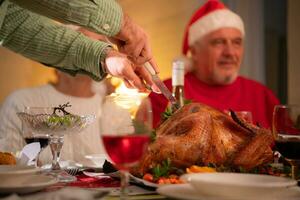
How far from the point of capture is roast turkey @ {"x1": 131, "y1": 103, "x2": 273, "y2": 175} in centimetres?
102

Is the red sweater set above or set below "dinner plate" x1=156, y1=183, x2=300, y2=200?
above

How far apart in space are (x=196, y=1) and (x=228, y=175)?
3471 mm

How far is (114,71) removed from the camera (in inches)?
52.9

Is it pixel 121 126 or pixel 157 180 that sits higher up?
pixel 121 126

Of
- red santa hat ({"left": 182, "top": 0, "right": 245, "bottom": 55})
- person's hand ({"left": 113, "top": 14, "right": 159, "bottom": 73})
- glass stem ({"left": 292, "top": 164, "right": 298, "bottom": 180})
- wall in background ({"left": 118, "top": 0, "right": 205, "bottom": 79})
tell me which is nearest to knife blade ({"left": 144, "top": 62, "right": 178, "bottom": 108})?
person's hand ({"left": 113, "top": 14, "right": 159, "bottom": 73})

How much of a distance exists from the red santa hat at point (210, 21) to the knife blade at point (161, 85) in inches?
82.2

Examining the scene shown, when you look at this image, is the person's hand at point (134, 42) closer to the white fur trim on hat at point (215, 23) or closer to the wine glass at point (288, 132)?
the wine glass at point (288, 132)

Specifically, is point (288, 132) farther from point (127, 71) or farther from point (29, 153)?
point (29, 153)

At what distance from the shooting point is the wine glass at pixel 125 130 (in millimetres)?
743

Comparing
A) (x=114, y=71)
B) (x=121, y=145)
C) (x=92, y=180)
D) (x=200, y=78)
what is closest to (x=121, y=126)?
(x=121, y=145)

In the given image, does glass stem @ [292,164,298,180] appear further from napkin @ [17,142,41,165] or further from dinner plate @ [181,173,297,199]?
napkin @ [17,142,41,165]

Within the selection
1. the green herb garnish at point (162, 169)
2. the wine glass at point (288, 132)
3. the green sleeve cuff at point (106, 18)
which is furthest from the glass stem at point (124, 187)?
the green sleeve cuff at point (106, 18)

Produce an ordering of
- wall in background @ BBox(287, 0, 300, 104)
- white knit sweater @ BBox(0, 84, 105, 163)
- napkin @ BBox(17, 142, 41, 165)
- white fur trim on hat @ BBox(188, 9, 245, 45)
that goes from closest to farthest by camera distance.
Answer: napkin @ BBox(17, 142, 41, 165), white knit sweater @ BBox(0, 84, 105, 163), white fur trim on hat @ BBox(188, 9, 245, 45), wall in background @ BBox(287, 0, 300, 104)

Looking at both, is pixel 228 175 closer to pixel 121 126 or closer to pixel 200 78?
pixel 121 126
